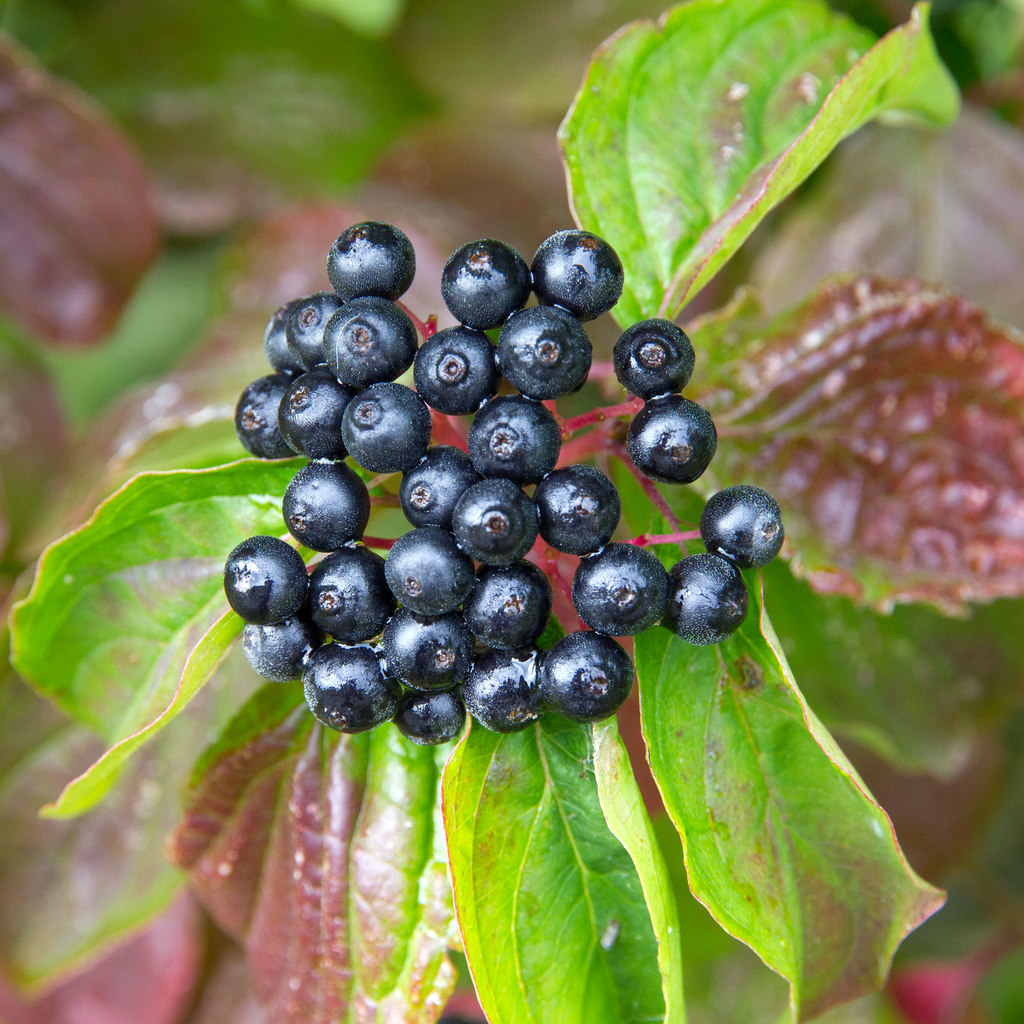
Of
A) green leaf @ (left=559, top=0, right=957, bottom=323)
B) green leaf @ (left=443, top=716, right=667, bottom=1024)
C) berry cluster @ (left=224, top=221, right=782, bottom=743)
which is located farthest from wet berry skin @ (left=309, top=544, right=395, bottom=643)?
green leaf @ (left=559, top=0, right=957, bottom=323)

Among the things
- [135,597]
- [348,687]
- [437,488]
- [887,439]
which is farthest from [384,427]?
[887,439]

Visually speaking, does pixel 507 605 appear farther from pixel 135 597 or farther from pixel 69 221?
pixel 69 221

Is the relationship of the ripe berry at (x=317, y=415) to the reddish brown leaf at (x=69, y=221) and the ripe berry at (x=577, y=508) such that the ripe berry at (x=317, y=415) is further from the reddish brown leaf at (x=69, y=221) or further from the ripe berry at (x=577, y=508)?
the reddish brown leaf at (x=69, y=221)

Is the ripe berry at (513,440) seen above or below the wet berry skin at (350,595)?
above

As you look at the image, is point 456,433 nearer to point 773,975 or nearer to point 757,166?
point 757,166

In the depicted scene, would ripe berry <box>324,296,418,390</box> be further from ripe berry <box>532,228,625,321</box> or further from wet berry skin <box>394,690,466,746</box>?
→ wet berry skin <box>394,690,466,746</box>

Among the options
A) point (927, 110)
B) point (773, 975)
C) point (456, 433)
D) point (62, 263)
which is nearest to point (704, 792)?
point (456, 433)

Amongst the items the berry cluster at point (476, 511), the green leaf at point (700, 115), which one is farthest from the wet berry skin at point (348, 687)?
the green leaf at point (700, 115)

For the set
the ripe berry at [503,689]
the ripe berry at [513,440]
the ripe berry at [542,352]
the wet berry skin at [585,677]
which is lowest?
the ripe berry at [503,689]
